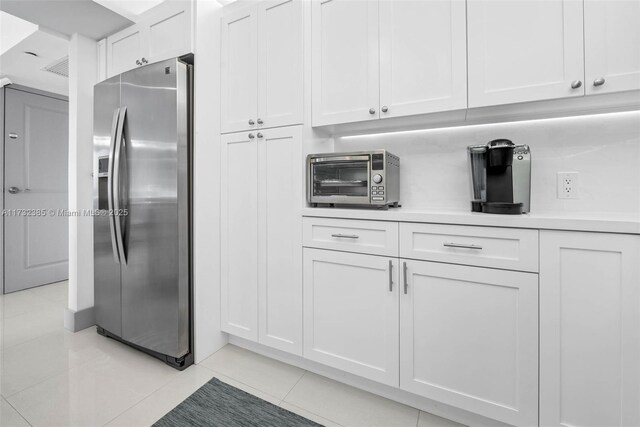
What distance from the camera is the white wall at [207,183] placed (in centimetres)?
186

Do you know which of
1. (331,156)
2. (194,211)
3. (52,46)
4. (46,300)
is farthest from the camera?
(46,300)

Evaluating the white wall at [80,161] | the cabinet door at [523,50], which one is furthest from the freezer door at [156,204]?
the cabinet door at [523,50]

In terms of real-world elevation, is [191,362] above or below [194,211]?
below

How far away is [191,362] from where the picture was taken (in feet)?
6.15

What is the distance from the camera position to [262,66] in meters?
1.86

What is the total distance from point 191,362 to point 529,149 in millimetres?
2402

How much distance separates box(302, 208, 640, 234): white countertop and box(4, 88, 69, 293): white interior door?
3658 millimetres

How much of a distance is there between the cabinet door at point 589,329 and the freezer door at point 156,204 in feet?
6.30

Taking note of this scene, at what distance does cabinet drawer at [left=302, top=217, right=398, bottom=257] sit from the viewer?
1.47 m

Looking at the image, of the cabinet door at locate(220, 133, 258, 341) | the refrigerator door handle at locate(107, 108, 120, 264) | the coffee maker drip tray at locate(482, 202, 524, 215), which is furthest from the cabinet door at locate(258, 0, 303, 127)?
the coffee maker drip tray at locate(482, 202, 524, 215)

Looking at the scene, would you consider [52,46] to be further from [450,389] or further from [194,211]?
[450,389]

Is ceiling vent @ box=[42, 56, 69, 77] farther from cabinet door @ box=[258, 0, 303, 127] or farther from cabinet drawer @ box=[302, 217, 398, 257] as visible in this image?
cabinet drawer @ box=[302, 217, 398, 257]

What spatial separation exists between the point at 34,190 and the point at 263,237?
3.31 metres

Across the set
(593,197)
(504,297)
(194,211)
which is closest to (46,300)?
(194,211)
